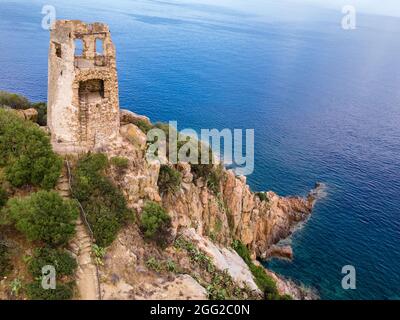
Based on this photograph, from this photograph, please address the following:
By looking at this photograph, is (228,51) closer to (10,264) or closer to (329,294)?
(329,294)

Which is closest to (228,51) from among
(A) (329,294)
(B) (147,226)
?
(A) (329,294)

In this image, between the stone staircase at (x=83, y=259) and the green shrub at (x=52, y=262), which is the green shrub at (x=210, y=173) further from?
the green shrub at (x=52, y=262)

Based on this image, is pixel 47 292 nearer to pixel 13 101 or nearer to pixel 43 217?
pixel 43 217

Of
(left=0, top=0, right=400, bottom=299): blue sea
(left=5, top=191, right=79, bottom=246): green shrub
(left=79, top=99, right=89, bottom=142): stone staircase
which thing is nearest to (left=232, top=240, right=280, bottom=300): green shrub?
(left=0, top=0, right=400, bottom=299): blue sea

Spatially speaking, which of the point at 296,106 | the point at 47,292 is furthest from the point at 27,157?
the point at 296,106

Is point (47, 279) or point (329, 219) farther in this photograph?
point (329, 219)

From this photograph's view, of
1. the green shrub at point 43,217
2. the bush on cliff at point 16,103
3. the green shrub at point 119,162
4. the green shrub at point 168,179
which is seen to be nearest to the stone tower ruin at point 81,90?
the green shrub at point 119,162
